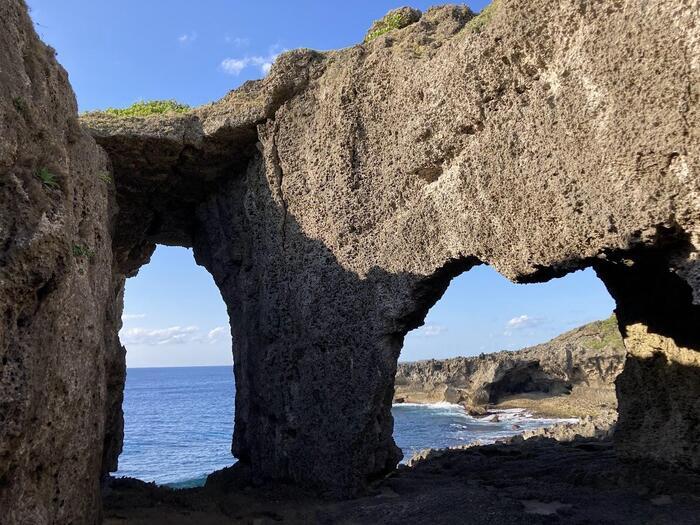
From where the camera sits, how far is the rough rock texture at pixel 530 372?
42.9 metres

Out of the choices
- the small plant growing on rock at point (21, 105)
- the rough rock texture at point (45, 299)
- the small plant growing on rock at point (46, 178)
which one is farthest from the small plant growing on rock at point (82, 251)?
the small plant growing on rock at point (21, 105)

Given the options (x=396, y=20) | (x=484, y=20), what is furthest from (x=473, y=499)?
(x=396, y=20)

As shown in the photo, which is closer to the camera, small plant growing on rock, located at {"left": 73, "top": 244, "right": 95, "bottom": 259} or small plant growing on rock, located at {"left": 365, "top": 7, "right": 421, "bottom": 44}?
small plant growing on rock, located at {"left": 73, "top": 244, "right": 95, "bottom": 259}

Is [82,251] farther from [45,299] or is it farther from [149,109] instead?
[149,109]

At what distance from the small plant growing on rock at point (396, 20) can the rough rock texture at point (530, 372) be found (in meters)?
35.2

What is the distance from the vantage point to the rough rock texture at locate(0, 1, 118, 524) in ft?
21.7

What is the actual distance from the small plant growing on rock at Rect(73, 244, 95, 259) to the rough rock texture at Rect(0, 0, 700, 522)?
6.4 inches

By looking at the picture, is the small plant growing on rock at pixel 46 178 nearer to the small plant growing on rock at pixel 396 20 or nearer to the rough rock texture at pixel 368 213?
the rough rock texture at pixel 368 213

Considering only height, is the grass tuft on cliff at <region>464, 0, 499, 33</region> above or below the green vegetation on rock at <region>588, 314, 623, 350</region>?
above

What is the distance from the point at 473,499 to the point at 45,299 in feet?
26.2

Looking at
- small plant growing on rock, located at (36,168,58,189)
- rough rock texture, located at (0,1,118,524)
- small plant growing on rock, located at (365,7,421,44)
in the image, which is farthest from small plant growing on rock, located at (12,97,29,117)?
small plant growing on rock, located at (365,7,421,44)

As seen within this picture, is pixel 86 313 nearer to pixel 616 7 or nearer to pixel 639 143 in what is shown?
pixel 639 143

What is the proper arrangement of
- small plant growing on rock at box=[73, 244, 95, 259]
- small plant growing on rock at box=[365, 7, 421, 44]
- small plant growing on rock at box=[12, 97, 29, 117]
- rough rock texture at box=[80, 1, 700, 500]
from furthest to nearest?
small plant growing on rock at box=[365, 7, 421, 44] < small plant growing on rock at box=[73, 244, 95, 259] < rough rock texture at box=[80, 1, 700, 500] < small plant growing on rock at box=[12, 97, 29, 117]

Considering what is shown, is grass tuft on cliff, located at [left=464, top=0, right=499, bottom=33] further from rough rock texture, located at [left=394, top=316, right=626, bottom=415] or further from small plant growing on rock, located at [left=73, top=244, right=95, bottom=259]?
rough rock texture, located at [left=394, top=316, right=626, bottom=415]
